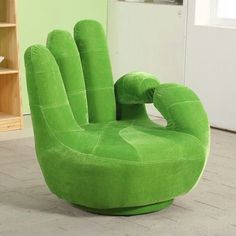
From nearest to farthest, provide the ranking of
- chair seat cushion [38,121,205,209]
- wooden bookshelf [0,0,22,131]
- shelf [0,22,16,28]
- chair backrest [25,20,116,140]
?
chair seat cushion [38,121,205,209] → chair backrest [25,20,116,140] → shelf [0,22,16,28] → wooden bookshelf [0,0,22,131]

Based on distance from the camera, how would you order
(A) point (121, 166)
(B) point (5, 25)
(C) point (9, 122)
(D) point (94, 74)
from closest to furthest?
(A) point (121, 166), (D) point (94, 74), (B) point (5, 25), (C) point (9, 122)

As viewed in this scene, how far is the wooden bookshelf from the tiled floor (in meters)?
0.94

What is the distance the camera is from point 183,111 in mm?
2830

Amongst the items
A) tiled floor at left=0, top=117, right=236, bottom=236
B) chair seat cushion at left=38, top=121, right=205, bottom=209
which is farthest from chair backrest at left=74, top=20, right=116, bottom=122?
tiled floor at left=0, top=117, right=236, bottom=236

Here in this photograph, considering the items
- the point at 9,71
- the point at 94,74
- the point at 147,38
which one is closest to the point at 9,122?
the point at 9,71

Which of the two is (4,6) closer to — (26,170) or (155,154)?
(26,170)

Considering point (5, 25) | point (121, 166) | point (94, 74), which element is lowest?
point (121, 166)

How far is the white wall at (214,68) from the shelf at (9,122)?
132 centimetres

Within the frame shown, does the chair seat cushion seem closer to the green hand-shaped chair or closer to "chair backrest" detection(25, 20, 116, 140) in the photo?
the green hand-shaped chair

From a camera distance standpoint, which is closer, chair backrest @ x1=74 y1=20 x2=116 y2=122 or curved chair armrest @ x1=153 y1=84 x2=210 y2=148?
curved chair armrest @ x1=153 y1=84 x2=210 y2=148

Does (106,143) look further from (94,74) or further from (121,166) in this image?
(94,74)

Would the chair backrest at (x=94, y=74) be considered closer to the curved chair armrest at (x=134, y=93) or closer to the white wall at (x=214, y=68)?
the curved chair armrest at (x=134, y=93)

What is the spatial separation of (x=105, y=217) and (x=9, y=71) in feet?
6.41

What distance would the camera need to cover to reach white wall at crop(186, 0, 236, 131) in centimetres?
449
